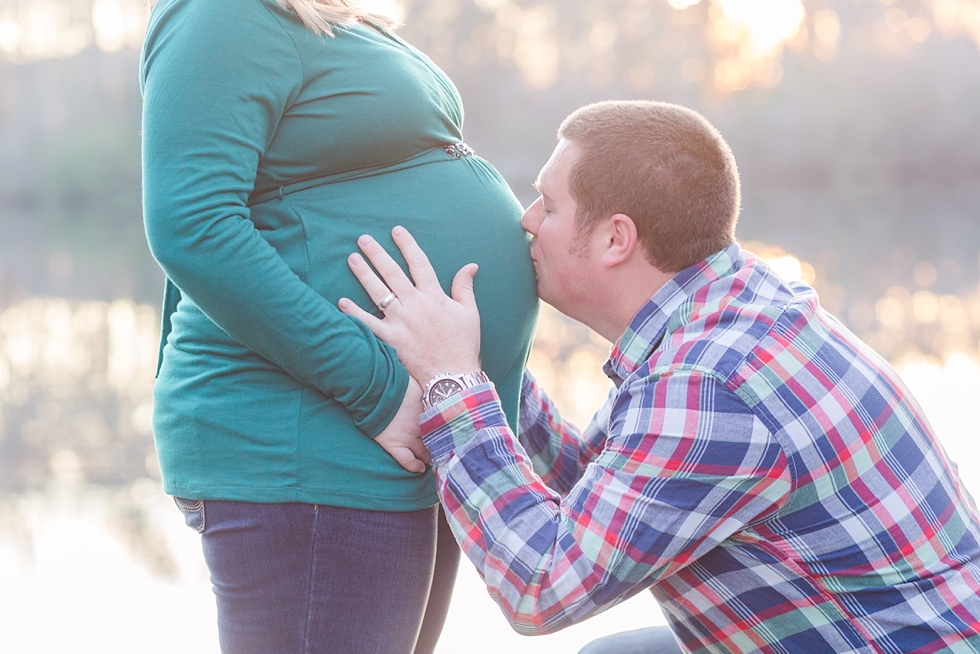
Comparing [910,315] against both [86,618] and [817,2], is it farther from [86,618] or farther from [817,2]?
[817,2]

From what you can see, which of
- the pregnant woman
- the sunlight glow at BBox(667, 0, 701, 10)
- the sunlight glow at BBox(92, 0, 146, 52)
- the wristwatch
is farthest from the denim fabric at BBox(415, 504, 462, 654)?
the sunlight glow at BBox(667, 0, 701, 10)

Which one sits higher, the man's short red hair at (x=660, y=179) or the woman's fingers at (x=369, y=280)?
the man's short red hair at (x=660, y=179)

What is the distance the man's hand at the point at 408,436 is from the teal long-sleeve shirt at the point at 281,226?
0.01 m

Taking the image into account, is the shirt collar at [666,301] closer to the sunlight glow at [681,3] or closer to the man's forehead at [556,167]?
the man's forehead at [556,167]

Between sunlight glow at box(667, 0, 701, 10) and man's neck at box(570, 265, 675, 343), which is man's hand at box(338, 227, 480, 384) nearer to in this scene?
man's neck at box(570, 265, 675, 343)

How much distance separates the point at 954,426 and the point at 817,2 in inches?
1076

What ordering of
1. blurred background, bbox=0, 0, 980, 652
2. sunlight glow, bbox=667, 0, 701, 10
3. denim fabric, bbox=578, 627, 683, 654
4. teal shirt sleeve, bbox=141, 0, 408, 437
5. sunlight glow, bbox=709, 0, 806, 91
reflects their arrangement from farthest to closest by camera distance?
sunlight glow, bbox=667, 0, 701, 10, sunlight glow, bbox=709, 0, 806, 91, blurred background, bbox=0, 0, 980, 652, denim fabric, bbox=578, 627, 683, 654, teal shirt sleeve, bbox=141, 0, 408, 437

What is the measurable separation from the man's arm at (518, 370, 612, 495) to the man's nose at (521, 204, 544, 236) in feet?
1.18

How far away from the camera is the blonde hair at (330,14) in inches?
48.8

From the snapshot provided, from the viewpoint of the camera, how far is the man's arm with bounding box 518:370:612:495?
5.93ft

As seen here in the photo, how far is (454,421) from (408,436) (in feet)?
0.22

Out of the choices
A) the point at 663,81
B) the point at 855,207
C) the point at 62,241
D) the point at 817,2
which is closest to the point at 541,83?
the point at 663,81

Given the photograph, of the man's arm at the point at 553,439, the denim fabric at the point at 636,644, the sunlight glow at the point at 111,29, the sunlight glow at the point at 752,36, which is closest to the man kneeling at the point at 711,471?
the denim fabric at the point at 636,644

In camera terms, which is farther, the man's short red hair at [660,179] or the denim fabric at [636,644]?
the denim fabric at [636,644]
